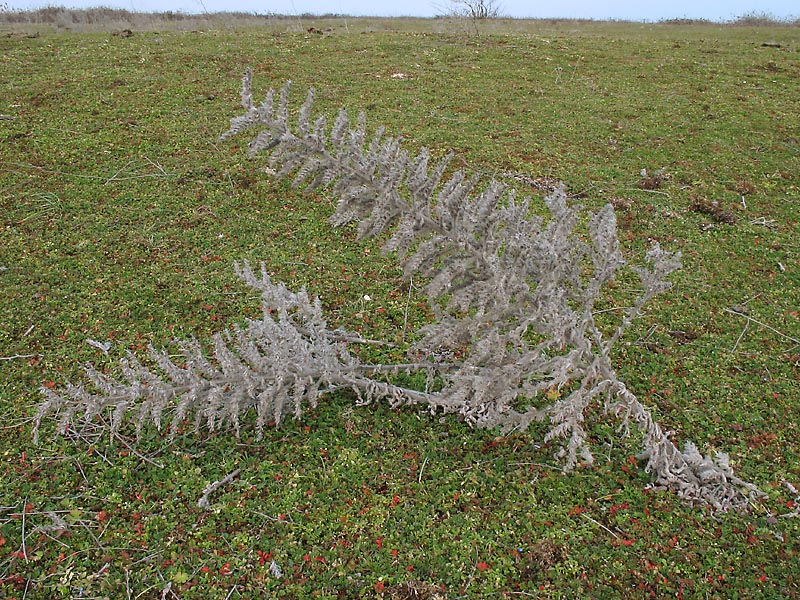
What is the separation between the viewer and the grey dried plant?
2.15 meters

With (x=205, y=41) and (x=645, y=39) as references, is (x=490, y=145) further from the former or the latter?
(x=645, y=39)

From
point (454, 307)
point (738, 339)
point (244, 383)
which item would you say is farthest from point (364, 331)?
point (738, 339)

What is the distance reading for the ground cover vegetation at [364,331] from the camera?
2426mm

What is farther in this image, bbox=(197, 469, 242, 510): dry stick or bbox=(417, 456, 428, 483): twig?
bbox=(417, 456, 428, 483): twig

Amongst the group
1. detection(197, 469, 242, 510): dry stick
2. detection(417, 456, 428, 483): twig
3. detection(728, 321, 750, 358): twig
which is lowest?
detection(197, 469, 242, 510): dry stick

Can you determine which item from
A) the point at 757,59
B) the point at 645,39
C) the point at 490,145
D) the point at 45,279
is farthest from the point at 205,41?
the point at 757,59

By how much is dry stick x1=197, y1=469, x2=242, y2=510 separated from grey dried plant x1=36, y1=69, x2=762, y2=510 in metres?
0.27

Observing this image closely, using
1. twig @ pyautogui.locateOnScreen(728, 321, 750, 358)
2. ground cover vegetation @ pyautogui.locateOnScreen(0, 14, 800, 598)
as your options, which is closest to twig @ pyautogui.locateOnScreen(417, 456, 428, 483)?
ground cover vegetation @ pyautogui.locateOnScreen(0, 14, 800, 598)

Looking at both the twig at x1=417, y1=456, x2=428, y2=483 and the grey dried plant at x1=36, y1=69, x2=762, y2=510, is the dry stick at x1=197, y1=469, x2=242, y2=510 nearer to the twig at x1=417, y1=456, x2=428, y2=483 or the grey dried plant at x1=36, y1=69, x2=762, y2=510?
the grey dried plant at x1=36, y1=69, x2=762, y2=510

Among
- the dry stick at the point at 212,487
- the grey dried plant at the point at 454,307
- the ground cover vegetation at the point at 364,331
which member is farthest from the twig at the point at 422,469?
the dry stick at the point at 212,487

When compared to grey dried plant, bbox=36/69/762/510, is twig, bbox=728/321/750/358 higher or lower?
lower

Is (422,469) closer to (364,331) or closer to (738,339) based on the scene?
(364,331)

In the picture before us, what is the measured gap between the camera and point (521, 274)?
2.38 meters

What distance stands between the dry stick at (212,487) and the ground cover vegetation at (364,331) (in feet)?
0.04
